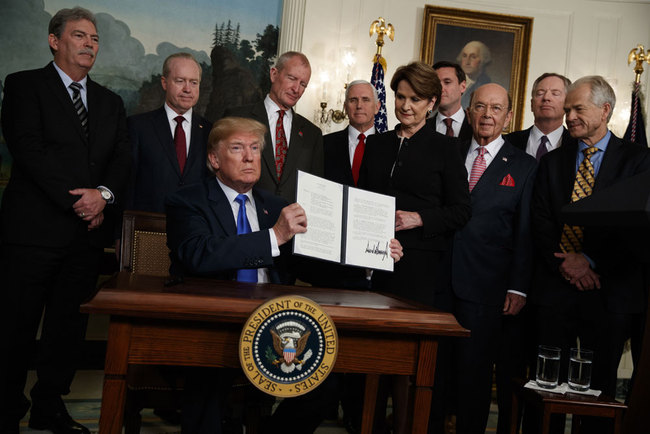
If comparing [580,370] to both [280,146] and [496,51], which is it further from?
[496,51]

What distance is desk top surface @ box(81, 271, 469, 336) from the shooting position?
71.8 inches

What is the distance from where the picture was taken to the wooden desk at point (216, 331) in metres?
1.83

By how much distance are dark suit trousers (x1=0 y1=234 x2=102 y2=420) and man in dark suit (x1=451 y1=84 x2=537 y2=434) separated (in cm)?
213

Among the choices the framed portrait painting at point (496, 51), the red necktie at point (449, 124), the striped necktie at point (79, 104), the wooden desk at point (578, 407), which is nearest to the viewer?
the wooden desk at point (578, 407)

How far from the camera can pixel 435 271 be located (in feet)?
10.8

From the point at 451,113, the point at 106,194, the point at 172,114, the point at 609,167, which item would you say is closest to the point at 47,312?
the point at 106,194

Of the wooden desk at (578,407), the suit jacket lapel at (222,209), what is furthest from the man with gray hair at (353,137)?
the wooden desk at (578,407)

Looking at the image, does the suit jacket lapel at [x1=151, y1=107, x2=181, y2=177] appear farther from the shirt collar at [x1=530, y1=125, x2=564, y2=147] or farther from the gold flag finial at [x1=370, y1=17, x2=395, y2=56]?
the gold flag finial at [x1=370, y1=17, x2=395, y2=56]

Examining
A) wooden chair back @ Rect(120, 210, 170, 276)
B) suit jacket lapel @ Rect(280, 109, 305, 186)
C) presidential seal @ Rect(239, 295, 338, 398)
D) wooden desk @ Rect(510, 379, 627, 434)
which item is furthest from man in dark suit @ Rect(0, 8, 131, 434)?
wooden desk @ Rect(510, 379, 627, 434)

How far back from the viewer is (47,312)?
3518 millimetres

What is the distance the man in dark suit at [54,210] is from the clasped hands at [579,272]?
2.54 m

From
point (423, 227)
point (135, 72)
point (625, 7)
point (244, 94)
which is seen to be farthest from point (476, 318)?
point (625, 7)

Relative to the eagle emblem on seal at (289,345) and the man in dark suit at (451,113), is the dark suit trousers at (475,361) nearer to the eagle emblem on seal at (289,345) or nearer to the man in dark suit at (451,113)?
the man in dark suit at (451,113)

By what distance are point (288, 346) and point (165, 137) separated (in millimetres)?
2515
